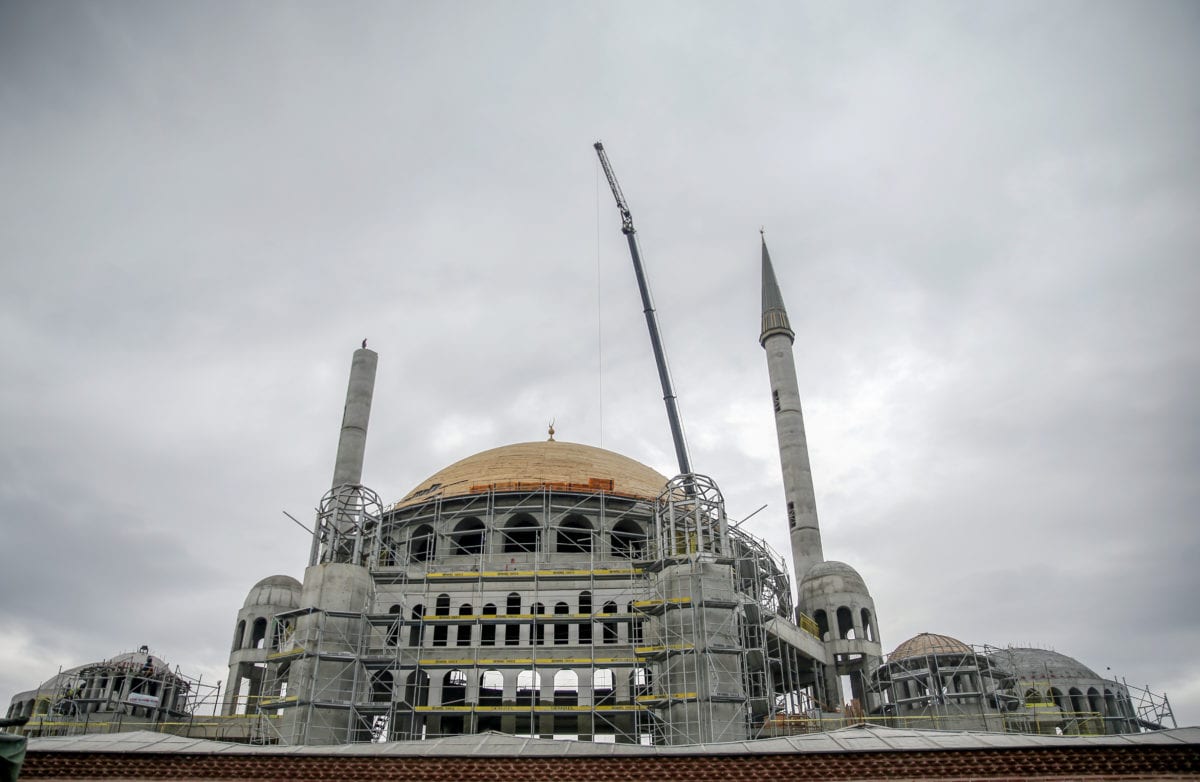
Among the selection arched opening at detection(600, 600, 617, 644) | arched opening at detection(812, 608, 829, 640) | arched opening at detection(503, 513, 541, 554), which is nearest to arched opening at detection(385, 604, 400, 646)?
arched opening at detection(503, 513, 541, 554)

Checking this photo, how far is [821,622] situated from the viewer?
50.1m

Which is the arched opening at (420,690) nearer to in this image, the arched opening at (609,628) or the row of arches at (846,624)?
the arched opening at (609,628)

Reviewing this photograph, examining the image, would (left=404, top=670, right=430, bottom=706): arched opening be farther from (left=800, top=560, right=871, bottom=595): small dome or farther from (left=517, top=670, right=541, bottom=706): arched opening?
(left=800, top=560, right=871, bottom=595): small dome

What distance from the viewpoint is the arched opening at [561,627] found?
4153 centimetres

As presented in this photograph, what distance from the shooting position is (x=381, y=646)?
40594mm

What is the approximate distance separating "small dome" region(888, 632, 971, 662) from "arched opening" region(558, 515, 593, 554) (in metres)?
17.4

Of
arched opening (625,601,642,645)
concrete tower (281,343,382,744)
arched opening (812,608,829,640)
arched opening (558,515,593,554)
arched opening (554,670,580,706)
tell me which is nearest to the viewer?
concrete tower (281,343,382,744)

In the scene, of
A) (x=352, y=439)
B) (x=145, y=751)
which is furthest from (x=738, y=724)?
(x=352, y=439)

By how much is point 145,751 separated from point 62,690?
121ft

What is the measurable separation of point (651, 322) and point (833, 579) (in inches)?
1350

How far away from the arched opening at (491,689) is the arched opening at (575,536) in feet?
24.1

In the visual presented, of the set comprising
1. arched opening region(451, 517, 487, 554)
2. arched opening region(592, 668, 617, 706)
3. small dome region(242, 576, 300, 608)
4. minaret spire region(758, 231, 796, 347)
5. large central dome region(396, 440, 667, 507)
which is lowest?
arched opening region(592, 668, 617, 706)

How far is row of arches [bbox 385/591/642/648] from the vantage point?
40.4 meters

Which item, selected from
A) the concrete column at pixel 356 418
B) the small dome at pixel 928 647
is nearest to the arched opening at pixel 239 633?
the concrete column at pixel 356 418
